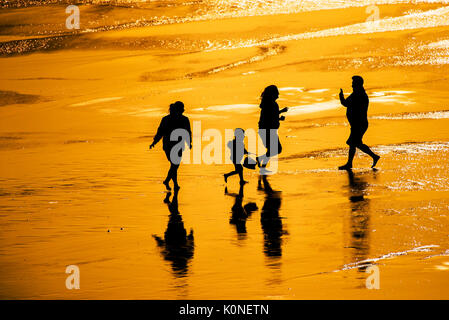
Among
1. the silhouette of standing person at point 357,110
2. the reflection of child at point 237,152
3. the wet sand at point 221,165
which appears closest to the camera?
the wet sand at point 221,165

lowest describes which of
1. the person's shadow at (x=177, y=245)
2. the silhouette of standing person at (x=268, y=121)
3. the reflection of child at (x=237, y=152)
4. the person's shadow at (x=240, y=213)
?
the person's shadow at (x=177, y=245)

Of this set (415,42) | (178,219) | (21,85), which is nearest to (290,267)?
(178,219)

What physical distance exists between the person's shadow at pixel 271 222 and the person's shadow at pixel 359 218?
850mm

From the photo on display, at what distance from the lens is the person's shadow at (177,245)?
9.28 meters

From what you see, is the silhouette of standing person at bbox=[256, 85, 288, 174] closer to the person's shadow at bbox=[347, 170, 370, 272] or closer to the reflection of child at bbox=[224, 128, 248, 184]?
the reflection of child at bbox=[224, 128, 248, 184]

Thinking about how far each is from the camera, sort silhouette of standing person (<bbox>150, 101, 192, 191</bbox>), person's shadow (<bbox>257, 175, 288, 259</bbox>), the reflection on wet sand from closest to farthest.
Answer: the reflection on wet sand < person's shadow (<bbox>257, 175, 288, 259</bbox>) < silhouette of standing person (<bbox>150, 101, 192, 191</bbox>)

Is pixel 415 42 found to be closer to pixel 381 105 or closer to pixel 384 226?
pixel 381 105

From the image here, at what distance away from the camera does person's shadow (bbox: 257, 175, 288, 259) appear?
389 inches

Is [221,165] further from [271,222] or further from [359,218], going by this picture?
[359,218]

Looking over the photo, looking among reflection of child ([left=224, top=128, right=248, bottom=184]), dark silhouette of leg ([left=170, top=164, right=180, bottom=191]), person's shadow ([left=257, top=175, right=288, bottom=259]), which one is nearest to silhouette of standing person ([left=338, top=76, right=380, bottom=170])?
person's shadow ([left=257, top=175, right=288, bottom=259])

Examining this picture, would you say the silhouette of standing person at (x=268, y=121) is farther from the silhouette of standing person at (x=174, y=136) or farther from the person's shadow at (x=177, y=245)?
the person's shadow at (x=177, y=245)

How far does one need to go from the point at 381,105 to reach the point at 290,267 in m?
13.8

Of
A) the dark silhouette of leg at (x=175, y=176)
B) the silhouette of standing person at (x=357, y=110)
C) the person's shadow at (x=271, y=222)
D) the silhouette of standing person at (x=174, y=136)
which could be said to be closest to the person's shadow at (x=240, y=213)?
the person's shadow at (x=271, y=222)

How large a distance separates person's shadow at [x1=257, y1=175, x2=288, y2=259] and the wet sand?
5cm
